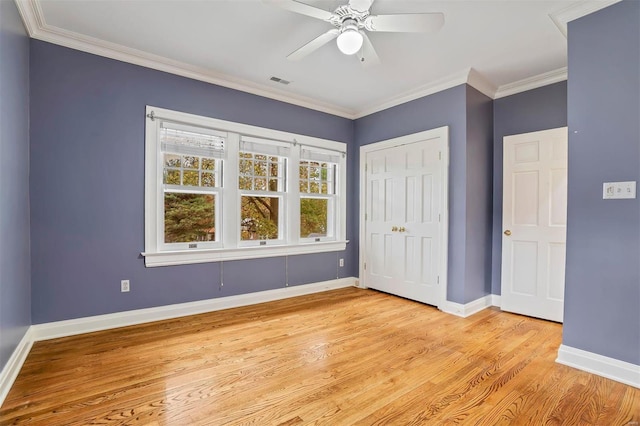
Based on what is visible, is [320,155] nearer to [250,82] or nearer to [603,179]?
[250,82]

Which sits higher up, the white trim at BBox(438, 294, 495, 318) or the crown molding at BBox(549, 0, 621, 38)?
the crown molding at BBox(549, 0, 621, 38)

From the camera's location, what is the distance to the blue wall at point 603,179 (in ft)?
6.79

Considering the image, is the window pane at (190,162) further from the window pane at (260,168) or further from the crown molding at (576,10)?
the crown molding at (576,10)

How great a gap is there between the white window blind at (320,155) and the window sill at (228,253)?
3.91ft

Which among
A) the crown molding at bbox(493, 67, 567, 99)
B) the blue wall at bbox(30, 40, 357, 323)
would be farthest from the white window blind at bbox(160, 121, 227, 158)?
the crown molding at bbox(493, 67, 567, 99)

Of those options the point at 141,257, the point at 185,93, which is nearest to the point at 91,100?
the point at 185,93

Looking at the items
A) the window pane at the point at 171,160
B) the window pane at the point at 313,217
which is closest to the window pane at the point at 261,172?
the window pane at the point at 313,217

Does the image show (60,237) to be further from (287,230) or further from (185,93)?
(287,230)

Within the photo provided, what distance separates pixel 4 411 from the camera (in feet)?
5.60

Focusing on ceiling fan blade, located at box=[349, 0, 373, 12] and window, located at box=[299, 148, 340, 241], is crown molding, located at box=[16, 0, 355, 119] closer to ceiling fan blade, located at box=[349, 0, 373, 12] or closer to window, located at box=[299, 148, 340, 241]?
window, located at box=[299, 148, 340, 241]

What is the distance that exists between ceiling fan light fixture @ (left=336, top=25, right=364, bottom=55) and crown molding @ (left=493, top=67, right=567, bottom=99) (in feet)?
8.12

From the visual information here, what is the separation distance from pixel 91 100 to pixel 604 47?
13.8 ft

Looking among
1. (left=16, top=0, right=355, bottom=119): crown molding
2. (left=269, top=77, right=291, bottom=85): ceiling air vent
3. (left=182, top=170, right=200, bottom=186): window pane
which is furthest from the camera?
(left=269, top=77, right=291, bottom=85): ceiling air vent

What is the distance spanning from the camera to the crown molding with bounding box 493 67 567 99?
3.26 meters
